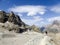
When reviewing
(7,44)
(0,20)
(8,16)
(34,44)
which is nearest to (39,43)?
(34,44)

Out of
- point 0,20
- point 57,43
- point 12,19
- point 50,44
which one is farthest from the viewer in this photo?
point 12,19

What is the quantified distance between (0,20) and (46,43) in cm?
6530

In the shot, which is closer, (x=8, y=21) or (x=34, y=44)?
(x=34, y=44)

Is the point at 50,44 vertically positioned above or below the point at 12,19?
below

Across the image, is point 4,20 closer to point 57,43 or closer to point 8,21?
point 8,21

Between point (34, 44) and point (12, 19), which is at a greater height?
point (12, 19)

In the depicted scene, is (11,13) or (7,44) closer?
(7,44)

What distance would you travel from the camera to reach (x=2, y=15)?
10731cm

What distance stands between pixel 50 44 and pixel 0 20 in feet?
216

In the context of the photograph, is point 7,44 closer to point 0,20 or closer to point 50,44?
point 50,44

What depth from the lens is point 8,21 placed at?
110562 mm

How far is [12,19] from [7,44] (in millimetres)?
66388

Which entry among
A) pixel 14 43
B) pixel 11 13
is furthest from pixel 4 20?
pixel 14 43

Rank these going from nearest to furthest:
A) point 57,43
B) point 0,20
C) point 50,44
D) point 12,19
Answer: point 50,44, point 57,43, point 0,20, point 12,19
